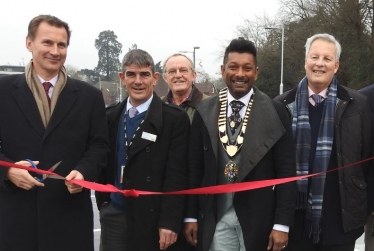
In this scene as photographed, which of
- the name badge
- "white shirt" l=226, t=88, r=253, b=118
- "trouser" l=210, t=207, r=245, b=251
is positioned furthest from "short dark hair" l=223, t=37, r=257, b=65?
"trouser" l=210, t=207, r=245, b=251

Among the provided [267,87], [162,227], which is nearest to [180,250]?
[162,227]

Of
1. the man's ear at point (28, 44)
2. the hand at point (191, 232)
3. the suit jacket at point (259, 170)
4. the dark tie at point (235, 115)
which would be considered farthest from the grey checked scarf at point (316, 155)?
the man's ear at point (28, 44)

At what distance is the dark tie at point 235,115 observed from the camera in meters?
3.31

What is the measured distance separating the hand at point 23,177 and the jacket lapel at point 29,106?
0.28m

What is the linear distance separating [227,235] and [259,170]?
52 cm

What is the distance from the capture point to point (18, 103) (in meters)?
3.13

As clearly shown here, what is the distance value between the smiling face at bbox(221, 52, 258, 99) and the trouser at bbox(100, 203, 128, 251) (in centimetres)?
131

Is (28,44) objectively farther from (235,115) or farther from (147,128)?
(235,115)

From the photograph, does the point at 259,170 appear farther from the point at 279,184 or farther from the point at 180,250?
the point at 180,250

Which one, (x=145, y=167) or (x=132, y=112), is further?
(x=132, y=112)

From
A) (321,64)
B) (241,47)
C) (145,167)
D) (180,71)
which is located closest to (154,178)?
(145,167)

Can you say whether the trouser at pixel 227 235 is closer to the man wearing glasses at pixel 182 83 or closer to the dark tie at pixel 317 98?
the dark tie at pixel 317 98

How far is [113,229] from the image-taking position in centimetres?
360

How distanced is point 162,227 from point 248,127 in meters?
0.99
